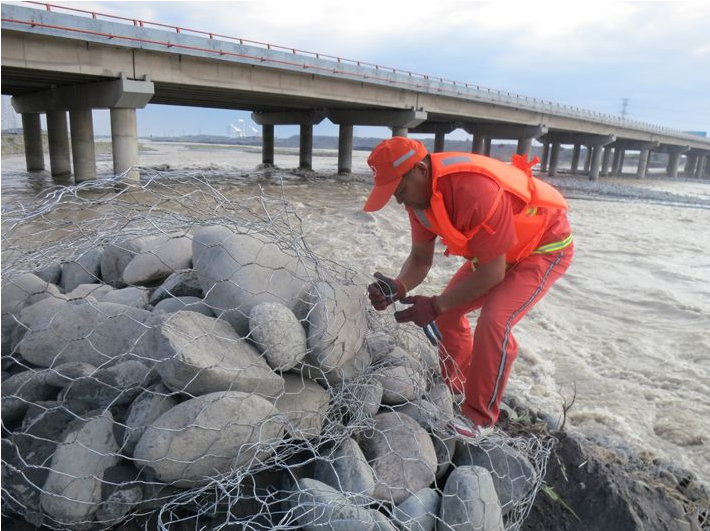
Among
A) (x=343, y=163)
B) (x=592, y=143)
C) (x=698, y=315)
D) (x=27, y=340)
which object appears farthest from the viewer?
(x=592, y=143)

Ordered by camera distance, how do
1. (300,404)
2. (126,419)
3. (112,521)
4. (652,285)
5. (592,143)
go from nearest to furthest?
(112,521) < (126,419) < (300,404) < (652,285) < (592,143)

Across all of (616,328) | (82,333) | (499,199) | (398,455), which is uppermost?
(499,199)

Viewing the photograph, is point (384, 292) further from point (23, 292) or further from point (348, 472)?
point (23, 292)

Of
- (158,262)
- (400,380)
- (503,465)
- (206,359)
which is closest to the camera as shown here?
(206,359)

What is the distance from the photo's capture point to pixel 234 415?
73.0 inches

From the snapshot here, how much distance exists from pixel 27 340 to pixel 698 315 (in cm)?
609

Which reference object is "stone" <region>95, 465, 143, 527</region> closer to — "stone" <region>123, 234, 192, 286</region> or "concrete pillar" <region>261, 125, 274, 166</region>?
"stone" <region>123, 234, 192, 286</region>

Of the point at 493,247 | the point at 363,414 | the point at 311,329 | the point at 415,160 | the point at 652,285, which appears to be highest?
the point at 415,160

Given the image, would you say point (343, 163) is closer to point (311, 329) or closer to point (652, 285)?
point (652, 285)

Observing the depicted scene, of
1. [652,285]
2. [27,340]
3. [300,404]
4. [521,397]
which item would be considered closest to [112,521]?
[300,404]

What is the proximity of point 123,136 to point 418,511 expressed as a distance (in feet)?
47.1

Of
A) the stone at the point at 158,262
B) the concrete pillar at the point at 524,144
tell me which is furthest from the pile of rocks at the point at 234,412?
the concrete pillar at the point at 524,144

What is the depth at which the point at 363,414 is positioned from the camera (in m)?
2.24

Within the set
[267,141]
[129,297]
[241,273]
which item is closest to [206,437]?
[241,273]
